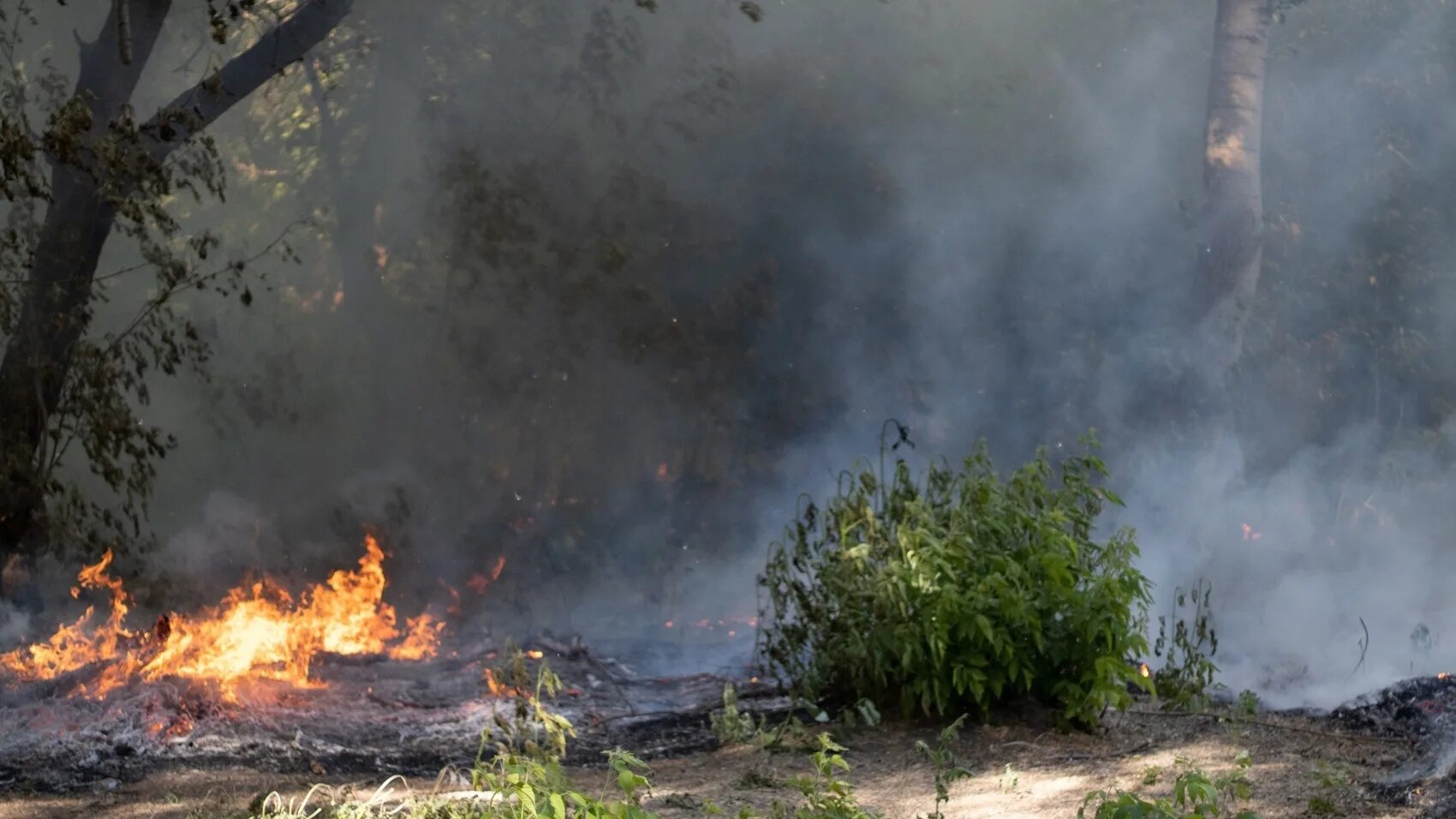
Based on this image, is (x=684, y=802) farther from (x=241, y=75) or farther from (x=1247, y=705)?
(x=241, y=75)

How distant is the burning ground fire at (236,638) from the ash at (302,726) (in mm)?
187

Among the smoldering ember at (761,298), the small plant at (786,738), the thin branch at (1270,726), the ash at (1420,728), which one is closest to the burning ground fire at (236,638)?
the smoldering ember at (761,298)

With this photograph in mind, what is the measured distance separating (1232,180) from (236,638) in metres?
7.77

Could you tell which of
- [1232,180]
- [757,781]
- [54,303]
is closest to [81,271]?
[54,303]

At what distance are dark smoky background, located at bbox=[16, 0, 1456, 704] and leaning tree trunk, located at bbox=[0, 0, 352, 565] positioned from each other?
2503mm

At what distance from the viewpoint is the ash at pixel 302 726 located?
5.41 metres

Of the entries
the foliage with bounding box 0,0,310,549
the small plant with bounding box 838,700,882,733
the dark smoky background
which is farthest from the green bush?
the dark smoky background

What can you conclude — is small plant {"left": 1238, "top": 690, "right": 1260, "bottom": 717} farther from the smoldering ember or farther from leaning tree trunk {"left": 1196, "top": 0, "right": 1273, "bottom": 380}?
leaning tree trunk {"left": 1196, "top": 0, "right": 1273, "bottom": 380}

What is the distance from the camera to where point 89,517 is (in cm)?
921

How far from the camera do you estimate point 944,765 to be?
467 centimetres

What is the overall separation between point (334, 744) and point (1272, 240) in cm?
836

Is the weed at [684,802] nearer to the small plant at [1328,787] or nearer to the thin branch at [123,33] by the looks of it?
the small plant at [1328,787]

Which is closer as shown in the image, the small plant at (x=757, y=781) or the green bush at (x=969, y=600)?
the small plant at (x=757, y=781)

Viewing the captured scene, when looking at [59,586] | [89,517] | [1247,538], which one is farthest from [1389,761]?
[89,517]
